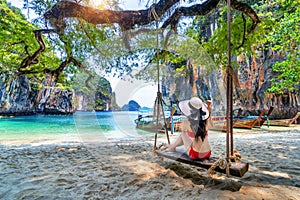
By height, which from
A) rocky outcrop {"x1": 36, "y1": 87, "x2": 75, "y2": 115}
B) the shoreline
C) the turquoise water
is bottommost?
the turquoise water

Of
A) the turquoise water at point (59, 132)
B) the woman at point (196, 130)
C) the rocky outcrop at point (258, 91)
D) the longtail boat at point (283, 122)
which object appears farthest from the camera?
the rocky outcrop at point (258, 91)

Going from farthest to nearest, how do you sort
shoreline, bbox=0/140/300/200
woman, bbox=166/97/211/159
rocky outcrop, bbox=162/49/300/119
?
rocky outcrop, bbox=162/49/300/119, woman, bbox=166/97/211/159, shoreline, bbox=0/140/300/200

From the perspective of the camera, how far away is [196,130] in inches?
74.4

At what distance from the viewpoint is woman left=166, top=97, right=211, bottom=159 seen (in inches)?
72.6

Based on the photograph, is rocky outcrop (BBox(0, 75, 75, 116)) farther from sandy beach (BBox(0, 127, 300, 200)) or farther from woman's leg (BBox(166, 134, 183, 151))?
woman's leg (BBox(166, 134, 183, 151))

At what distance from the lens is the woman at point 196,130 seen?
72.6 inches

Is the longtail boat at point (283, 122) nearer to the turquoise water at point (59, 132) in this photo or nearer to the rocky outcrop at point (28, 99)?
the turquoise water at point (59, 132)

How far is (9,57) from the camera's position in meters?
5.16

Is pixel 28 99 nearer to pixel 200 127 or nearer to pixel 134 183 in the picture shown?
pixel 134 183

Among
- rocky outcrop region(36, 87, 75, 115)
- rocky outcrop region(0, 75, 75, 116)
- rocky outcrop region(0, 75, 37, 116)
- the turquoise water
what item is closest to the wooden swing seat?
the turquoise water

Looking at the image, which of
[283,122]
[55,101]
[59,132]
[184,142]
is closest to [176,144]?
[184,142]

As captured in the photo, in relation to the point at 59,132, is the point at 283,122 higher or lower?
higher

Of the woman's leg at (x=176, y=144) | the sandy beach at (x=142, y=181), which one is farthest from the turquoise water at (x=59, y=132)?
the woman's leg at (x=176, y=144)

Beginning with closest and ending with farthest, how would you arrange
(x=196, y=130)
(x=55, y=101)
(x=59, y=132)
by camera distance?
(x=196, y=130) < (x=59, y=132) < (x=55, y=101)
